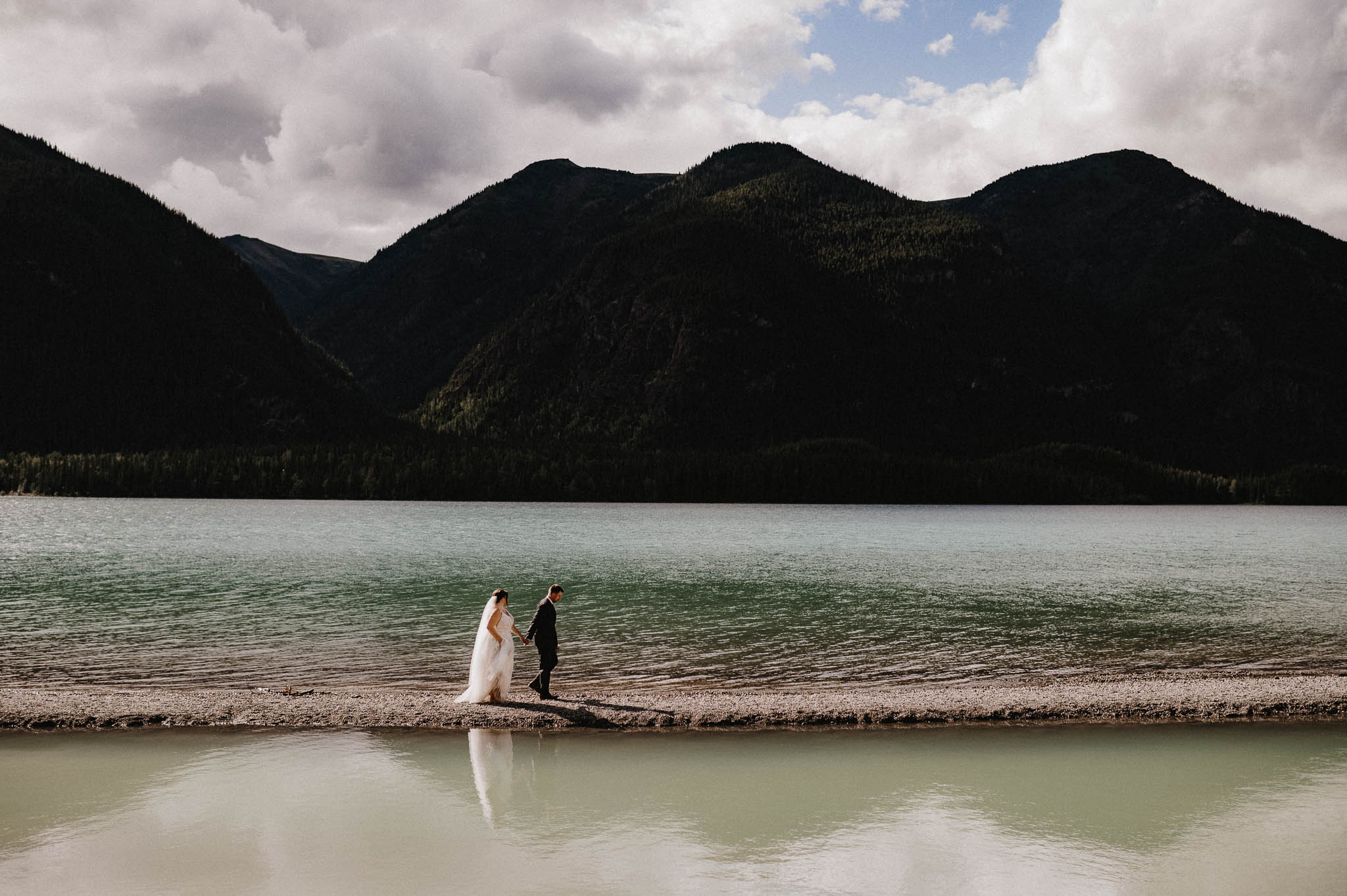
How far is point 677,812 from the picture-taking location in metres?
16.6

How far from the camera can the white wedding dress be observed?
23719mm

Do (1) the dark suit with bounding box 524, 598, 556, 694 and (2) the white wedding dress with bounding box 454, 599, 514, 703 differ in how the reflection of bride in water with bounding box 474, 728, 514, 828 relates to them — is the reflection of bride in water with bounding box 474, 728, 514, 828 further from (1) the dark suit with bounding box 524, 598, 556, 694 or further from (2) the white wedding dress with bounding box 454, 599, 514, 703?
(1) the dark suit with bounding box 524, 598, 556, 694

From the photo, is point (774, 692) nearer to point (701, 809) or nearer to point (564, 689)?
point (564, 689)

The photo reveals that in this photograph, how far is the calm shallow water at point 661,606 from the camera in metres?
31.1

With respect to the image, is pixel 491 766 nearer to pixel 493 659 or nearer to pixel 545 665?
pixel 493 659

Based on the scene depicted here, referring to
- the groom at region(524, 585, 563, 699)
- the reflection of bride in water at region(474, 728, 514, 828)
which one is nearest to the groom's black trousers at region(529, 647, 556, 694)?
the groom at region(524, 585, 563, 699)

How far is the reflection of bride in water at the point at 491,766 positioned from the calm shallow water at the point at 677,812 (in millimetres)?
55

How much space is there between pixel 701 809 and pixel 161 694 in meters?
15.0

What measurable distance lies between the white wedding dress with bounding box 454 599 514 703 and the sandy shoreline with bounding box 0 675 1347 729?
1.54 feet

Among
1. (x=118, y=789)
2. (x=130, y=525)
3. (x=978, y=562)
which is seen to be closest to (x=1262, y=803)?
(x=118, y=789)

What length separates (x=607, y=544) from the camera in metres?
98.4

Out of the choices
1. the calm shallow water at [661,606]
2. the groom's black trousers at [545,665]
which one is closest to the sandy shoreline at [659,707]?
the groom's black trousers at [545,665]

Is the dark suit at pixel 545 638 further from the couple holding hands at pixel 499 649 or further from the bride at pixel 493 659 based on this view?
the bride at pixel 493 659

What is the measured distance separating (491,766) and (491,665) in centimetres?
472
